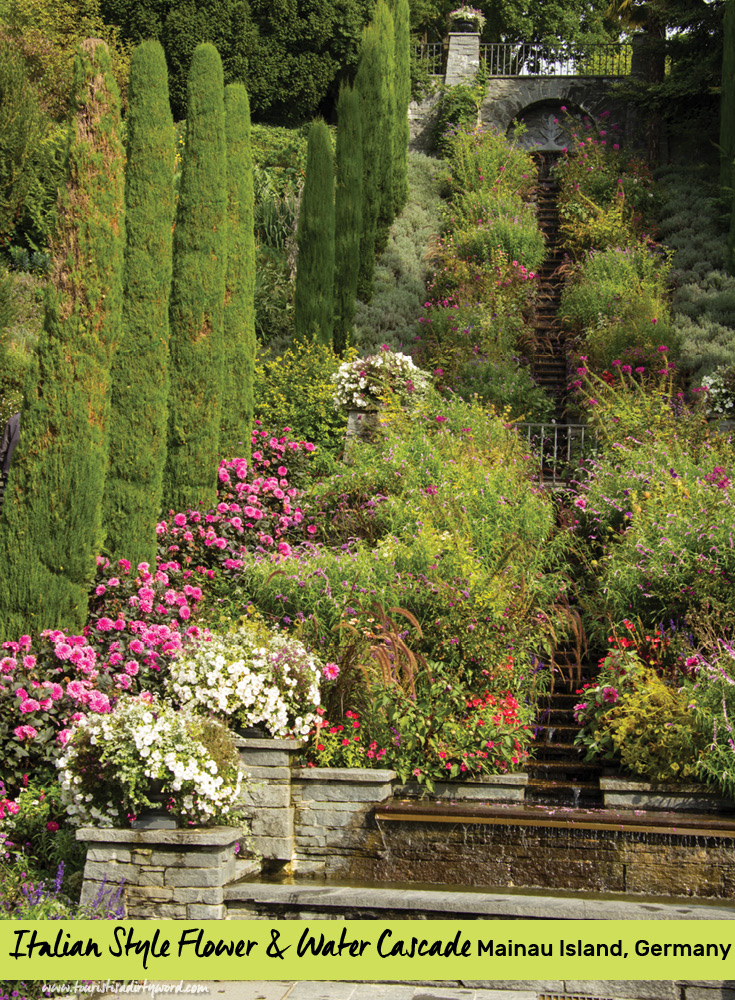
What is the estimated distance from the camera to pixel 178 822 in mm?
5484

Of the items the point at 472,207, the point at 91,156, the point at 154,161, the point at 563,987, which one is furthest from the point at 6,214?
the point at 563,987

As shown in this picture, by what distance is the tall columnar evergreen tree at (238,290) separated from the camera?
1096cm

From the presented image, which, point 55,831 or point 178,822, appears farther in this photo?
point 55,831

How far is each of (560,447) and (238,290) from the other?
415 cm

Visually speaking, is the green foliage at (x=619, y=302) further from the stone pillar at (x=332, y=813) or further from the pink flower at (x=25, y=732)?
the pink flower at (x=25, y=732)

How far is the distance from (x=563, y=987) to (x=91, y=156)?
6.31 meters

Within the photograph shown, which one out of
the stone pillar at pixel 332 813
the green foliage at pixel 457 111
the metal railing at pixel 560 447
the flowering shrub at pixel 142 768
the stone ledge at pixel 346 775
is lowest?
the stone pillar at pixel 332 813

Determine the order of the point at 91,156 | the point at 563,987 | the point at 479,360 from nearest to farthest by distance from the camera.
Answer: the point at 563,987 < the point at 91,156 < the point at 479,360

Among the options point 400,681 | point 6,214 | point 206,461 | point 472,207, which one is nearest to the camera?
point 400,681

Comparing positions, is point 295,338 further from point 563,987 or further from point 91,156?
point 563,987

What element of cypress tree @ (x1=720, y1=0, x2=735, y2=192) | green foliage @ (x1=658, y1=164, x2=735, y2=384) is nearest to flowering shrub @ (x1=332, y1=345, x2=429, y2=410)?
green foliage @ (x1=658, y1=164, x2=735, y2=384)

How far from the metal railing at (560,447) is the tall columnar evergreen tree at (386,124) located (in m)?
7.17

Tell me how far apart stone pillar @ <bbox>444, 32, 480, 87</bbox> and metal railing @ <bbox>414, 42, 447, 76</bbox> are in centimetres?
85

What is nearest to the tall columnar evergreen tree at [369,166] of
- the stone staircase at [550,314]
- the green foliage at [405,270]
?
the green foliage at [405,270]
